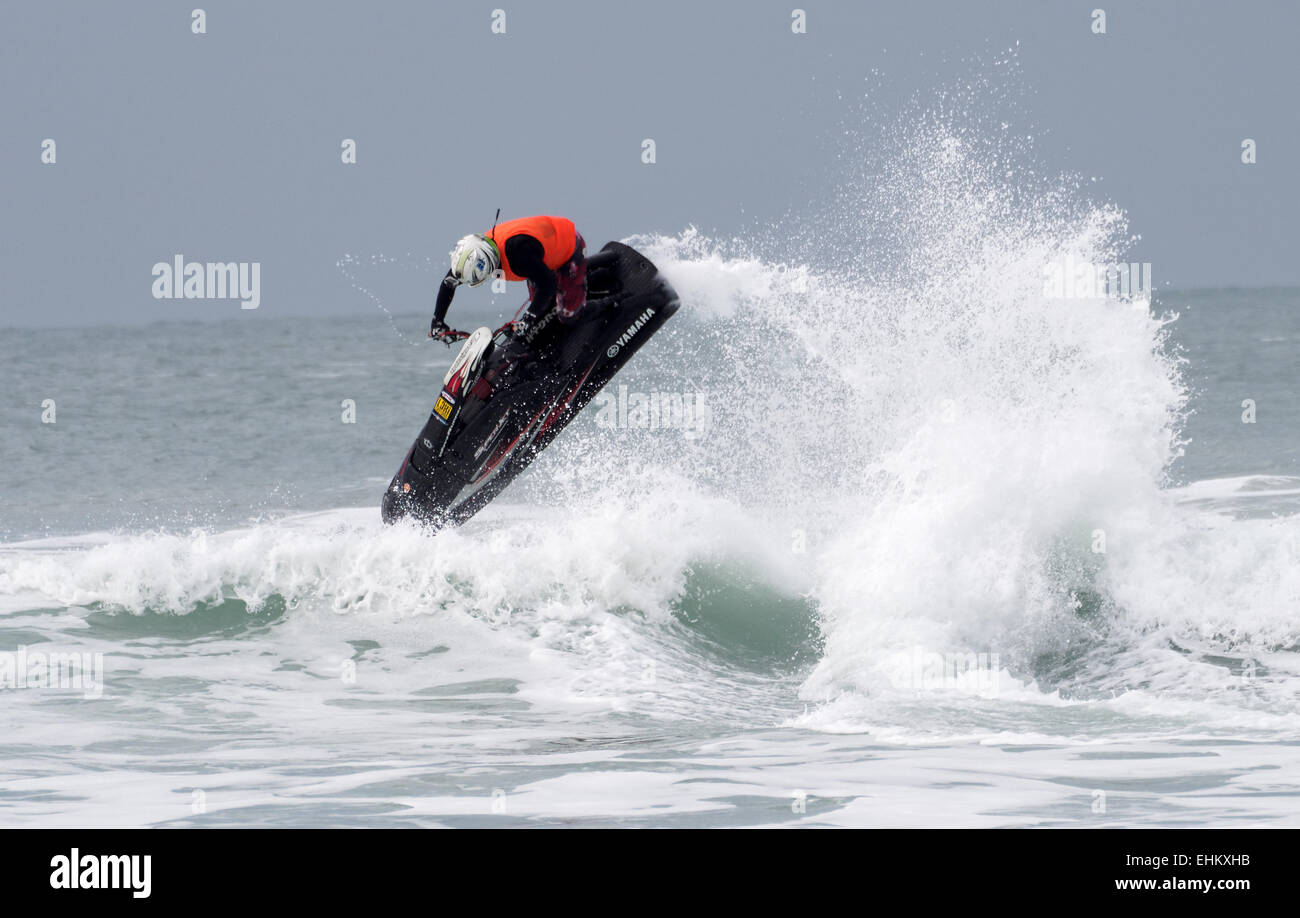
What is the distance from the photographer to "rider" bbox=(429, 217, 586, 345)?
9.62 m

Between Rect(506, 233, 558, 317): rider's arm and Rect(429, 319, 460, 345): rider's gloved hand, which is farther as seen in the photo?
Rect(429, 319, 460, 345): rider's gloved hand

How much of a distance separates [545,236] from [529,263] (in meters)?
0.24

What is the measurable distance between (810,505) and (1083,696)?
4.04m

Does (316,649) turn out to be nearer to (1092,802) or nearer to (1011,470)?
(1011,470)

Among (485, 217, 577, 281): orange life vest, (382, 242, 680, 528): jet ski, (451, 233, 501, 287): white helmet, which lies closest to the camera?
(451, 233, 501, 287): white helmet

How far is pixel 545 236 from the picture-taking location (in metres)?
9.96

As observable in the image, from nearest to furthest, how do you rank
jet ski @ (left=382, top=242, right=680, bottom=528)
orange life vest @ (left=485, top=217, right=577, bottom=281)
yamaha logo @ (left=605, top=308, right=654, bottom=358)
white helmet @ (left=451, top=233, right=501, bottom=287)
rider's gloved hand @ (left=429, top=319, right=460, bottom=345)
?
white helmet @ (left=451, top=233, right=501, bottom=287)
orange life vest @ (left=485, top=217, right=577, bottom=281)
rider's gloved hand @ (left=429, top=319, right=460, bottom=345)
jet ski @ (left=382, top=242, right=680, bottom=528)
yamaha logo @ (left=605, top=308, right=654, bottom=358)

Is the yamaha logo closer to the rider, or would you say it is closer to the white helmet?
the rider

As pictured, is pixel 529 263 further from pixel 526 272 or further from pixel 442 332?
pixel 442 332

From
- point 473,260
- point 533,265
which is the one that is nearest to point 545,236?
point 533,265

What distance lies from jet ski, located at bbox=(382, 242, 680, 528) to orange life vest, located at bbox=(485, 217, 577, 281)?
1.76 ft

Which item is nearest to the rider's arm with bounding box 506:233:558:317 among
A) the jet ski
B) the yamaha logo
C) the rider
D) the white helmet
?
the rider

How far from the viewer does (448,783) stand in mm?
6949

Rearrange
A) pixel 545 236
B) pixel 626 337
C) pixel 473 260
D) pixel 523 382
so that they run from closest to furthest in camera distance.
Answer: pixel 473 260 < pixel 545 236 < pixel 523 382 < pixel 626 337
